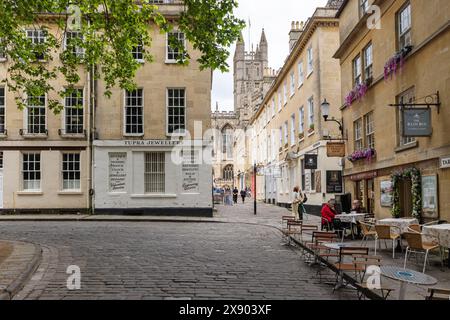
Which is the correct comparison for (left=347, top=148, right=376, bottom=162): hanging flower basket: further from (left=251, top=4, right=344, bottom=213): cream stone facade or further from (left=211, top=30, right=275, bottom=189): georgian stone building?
(left=211, top=30, right=275, bottom=189): georgian stone building

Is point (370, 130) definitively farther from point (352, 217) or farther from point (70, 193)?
point (70, 193)

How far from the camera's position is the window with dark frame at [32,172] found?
25797 mm

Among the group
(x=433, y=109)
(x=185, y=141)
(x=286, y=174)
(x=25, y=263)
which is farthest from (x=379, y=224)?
(x=286, y=174)

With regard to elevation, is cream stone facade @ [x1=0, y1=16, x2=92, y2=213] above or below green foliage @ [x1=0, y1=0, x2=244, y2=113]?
below

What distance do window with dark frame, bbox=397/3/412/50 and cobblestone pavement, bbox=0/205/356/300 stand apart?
23.9 ft

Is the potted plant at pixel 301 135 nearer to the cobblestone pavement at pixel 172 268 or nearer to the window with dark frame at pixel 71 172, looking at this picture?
the window with dark frame at pixel 71 172

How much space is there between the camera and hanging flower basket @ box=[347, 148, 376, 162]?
56.2 ft

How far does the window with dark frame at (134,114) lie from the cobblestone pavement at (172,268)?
10634mm

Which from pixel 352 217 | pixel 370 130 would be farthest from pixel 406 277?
pixel 370 130

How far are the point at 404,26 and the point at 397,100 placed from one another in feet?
7.52

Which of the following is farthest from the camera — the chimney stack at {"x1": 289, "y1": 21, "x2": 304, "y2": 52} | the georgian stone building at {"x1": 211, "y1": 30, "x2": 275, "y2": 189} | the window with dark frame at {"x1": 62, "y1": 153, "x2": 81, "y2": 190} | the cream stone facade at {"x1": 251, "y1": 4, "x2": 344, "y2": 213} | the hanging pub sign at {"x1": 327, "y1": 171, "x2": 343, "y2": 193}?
the georgian stone building at {"x1": 211, "y1": 30, "x2": 275, "y2": 189}

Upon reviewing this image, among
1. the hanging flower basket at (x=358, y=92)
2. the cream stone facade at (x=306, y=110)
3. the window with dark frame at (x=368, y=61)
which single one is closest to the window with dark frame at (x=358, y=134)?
the hanging flower basket at (x=358, y=92)

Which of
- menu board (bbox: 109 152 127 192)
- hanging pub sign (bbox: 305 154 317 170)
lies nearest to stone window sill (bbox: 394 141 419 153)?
hanging pub sign (bbox: 305 154 317 170)
